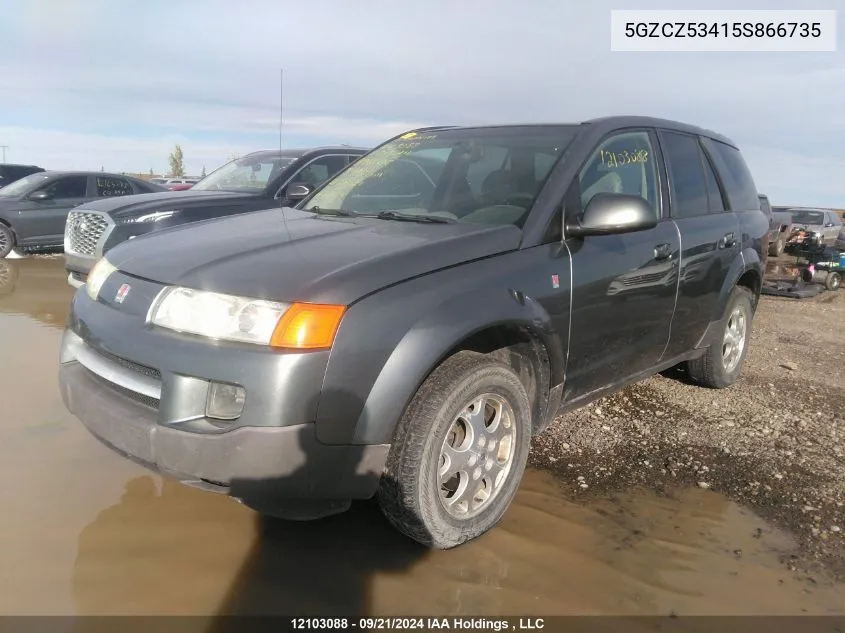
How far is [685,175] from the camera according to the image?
393 centimetres

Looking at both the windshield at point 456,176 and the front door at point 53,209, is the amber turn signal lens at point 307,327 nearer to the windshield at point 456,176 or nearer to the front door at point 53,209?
the windshield at point 456,176

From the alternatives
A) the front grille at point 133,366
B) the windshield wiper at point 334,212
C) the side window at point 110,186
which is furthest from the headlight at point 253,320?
the side window at point 110,186

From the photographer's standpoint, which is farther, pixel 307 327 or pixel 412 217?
pixel 412 217

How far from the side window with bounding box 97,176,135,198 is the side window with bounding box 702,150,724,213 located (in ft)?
34.3

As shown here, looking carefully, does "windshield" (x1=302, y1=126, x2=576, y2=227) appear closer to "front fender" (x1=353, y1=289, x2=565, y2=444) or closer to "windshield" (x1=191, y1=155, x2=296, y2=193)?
"front fender" (x1=353, y1=289, x2=565, y2=444)

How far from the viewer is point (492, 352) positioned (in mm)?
2758

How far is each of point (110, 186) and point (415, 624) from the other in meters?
11.7

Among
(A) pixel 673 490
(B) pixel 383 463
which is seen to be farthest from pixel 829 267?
(B) pixel 383 463

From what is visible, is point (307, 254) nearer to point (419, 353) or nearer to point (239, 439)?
point (419, 353)

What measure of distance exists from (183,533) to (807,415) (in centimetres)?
387

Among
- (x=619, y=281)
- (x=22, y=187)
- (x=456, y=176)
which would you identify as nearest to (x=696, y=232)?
(x=619, y=281)

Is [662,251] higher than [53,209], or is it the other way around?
[53,209]

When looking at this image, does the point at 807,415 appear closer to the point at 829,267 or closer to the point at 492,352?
the point at 492,352

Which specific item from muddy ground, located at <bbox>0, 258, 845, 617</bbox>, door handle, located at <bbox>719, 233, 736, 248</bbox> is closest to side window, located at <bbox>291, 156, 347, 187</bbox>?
muddy ground, located at <bbox>0, 258, 845, 617</bbox>
